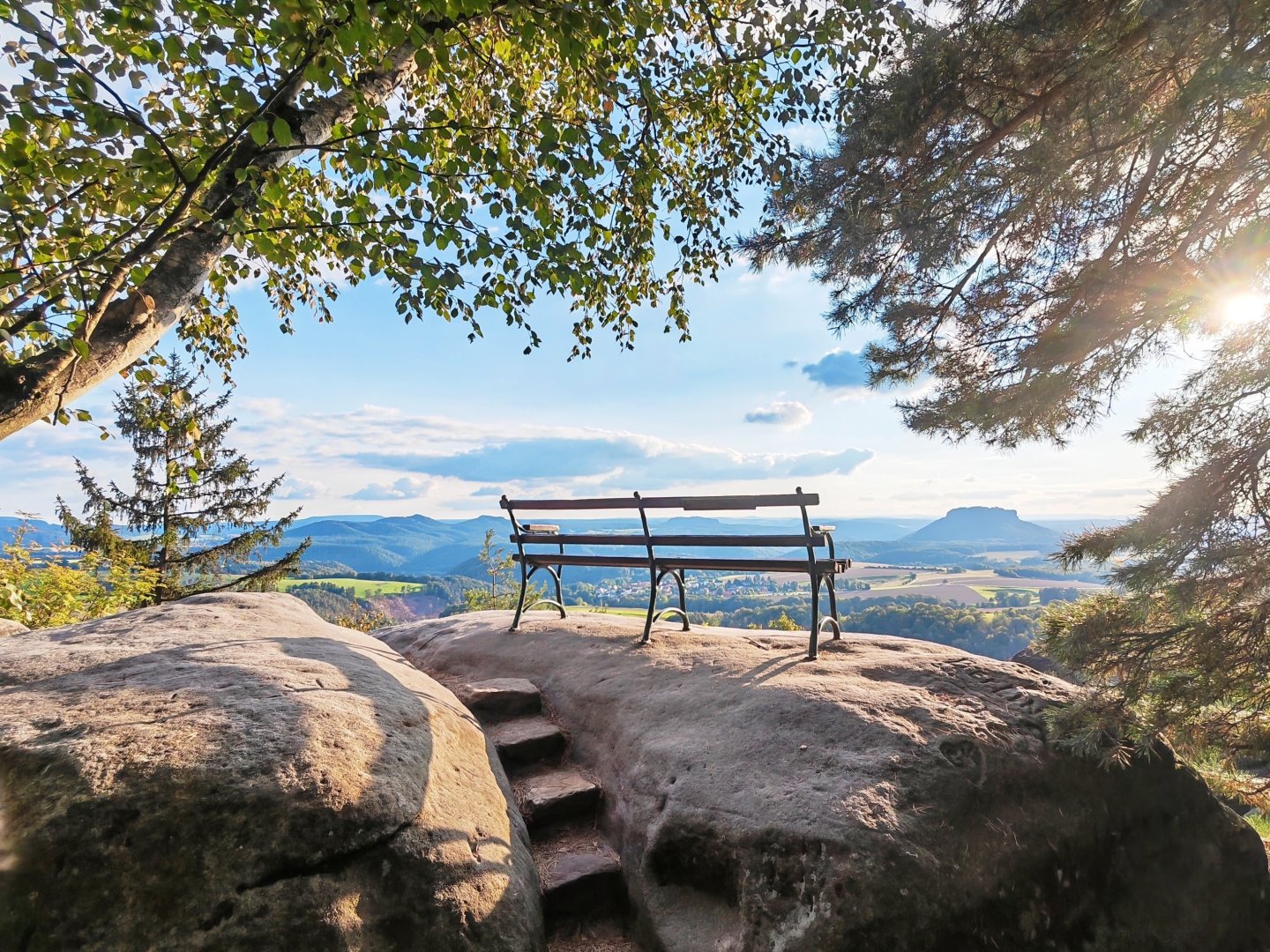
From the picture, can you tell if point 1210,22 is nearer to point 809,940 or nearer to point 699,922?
point 809,940

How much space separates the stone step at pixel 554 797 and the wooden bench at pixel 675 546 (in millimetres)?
1623

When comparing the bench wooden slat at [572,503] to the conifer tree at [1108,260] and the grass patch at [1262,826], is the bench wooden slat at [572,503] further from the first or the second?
the grass patch at [1262,826]

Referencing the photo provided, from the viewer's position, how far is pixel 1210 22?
336 cm

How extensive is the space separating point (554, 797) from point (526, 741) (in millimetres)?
610

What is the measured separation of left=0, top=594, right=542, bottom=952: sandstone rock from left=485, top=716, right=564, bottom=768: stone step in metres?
0.61

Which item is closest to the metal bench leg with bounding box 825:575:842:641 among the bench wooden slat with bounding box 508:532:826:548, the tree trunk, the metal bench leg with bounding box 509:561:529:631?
the bench wooden slat with bounding box 508:532:826:548

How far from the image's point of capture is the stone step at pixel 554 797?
11.6 ft

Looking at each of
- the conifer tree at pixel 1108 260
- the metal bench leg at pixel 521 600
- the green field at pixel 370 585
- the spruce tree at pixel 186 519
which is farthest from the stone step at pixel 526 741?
the green field at pixel 370 585

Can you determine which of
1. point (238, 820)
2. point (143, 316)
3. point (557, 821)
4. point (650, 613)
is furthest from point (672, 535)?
point (143, 316)

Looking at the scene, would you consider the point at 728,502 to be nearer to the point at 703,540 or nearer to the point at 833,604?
the point at 703,540

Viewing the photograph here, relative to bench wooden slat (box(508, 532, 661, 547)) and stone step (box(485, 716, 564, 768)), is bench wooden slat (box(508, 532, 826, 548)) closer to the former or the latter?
bench wooden slat (box(508, 532, 661, 547))

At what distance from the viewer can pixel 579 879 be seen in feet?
10.0

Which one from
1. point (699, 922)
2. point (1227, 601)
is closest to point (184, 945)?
point (699, 922)

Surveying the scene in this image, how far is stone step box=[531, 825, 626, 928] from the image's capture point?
2.99 metres
